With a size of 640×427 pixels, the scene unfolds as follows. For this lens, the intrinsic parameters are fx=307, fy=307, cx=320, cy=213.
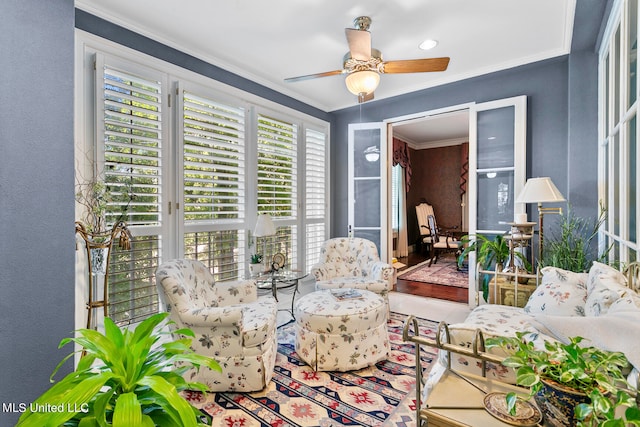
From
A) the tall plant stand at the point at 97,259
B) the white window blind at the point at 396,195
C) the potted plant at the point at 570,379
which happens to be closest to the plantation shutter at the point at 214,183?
the tall plant stand at the point at 97,259

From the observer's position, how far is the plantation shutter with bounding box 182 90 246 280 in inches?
114

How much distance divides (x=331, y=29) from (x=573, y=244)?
114 inches

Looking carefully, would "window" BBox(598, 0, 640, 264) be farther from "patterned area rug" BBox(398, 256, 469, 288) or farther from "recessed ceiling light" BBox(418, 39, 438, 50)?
"patterned area rug" BBox(398, 256, 469, 288)

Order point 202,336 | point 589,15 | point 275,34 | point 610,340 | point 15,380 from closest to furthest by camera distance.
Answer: point 610,340 < point 15,380 < point 202,336 < point 589,15 < point 275,34

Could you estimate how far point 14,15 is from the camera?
117 centimetres

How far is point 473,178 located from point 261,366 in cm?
310

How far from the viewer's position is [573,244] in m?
2.81

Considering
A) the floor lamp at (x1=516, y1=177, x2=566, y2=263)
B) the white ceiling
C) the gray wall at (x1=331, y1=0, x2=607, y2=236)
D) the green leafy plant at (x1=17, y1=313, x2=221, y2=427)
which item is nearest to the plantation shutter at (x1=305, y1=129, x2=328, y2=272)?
→ the white ceiling

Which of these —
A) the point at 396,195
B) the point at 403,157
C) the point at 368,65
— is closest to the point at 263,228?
the point at 368,65

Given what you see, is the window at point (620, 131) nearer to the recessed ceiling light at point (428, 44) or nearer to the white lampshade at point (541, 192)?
the white lampshade at point (541, 192)

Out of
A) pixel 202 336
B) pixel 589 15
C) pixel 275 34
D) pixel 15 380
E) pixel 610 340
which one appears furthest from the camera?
pixel 275 34

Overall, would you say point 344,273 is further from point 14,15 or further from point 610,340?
point 14,15

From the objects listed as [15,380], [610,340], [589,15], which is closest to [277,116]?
[589,15]

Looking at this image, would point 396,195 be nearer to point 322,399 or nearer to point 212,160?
point 212,160
